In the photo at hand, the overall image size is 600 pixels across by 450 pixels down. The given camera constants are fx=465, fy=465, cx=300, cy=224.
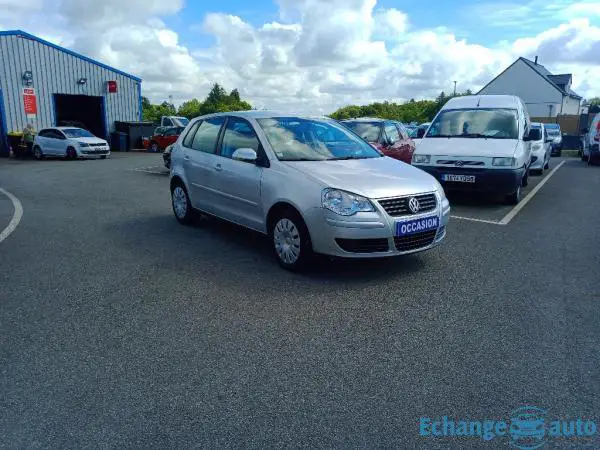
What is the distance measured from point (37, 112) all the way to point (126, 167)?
10211 mm

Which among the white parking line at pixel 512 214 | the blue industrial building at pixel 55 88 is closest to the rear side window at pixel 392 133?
the white parking line at pixel 512 214

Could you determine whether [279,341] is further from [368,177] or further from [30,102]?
[30,102]

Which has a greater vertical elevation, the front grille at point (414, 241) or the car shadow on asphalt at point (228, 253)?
the front grille at point (414, 241)

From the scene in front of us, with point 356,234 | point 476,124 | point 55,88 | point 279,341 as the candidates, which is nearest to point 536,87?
point 55,88

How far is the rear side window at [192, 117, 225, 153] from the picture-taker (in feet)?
21.2

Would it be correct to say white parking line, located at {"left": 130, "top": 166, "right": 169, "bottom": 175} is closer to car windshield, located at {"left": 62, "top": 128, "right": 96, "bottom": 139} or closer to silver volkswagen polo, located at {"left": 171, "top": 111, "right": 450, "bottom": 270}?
car windshield, located at {"left": 62, "top": 128, "right": 96, "bottom": 139}

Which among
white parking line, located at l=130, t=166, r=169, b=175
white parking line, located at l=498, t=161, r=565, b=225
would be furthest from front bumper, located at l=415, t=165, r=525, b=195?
white parking line, located at l=130, t=166, r=169, b=175

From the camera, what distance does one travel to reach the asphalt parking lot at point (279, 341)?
2.61 m

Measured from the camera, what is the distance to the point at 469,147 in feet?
29.5

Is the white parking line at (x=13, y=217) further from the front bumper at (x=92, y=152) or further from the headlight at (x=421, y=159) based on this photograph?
the front bumper at (x=92, y=152)

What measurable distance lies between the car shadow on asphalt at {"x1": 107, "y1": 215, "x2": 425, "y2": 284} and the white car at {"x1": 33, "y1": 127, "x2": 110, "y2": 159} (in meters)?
15.4

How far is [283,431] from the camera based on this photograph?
8.30 ft

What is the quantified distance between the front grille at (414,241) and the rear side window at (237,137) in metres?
2.04

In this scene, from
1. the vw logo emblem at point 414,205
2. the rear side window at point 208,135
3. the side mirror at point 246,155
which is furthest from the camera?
the rear side window at point 208,135
